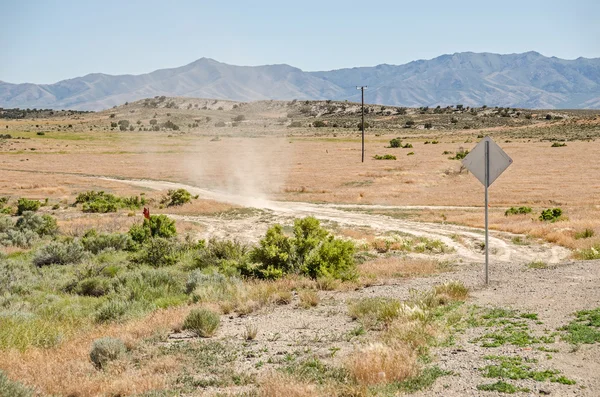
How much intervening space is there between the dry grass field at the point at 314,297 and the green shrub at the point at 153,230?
0.33m

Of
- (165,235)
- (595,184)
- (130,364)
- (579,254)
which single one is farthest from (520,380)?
(595,184)

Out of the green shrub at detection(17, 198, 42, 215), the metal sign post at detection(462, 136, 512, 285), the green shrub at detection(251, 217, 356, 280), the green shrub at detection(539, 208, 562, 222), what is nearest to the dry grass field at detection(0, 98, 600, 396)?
the green shrub at detection(251, 217, 356, 280)

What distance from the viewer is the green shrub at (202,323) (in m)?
10.2

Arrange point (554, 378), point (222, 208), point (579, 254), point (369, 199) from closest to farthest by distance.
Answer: point (554, 378) → point (579, 254) → point (222, 208) → point (369, 199)

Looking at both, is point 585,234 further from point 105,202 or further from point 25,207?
point 25,207

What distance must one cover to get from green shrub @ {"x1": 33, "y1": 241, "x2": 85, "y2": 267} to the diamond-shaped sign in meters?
15.5

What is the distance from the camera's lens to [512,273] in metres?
15.6

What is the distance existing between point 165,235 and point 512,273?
49.5 ft

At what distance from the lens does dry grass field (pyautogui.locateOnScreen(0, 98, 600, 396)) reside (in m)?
7.54

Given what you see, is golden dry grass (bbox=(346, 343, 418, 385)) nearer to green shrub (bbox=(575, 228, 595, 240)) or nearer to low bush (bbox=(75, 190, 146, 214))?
green shrub (bbox=(575, 228, 595, 240))

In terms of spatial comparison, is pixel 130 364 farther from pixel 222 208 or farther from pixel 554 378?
pixel 222 208

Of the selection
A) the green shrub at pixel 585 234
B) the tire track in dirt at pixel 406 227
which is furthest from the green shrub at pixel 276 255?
the green shrub at pixel 585 234

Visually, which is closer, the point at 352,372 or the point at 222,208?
the point at 352,372

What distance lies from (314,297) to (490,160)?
18.5 ft
